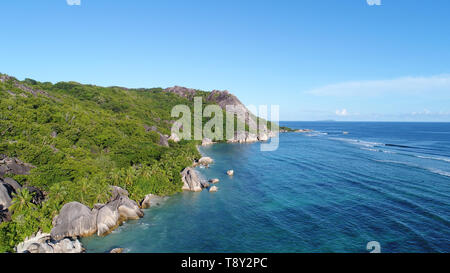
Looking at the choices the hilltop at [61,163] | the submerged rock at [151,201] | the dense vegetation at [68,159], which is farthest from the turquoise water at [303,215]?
the hilltop at [61,163]

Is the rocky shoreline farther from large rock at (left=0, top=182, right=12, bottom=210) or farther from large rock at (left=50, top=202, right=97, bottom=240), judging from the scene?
large rock at (left=0, top=182, right=12, bottom=210)

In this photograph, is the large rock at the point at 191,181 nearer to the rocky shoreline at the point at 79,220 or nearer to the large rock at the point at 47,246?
the rocky shoreline at the point at 79,220

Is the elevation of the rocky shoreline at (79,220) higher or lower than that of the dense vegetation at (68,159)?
lower

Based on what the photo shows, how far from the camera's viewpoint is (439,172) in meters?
65.0

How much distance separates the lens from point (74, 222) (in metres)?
33.8

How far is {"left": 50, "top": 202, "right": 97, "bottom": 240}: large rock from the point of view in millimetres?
33156

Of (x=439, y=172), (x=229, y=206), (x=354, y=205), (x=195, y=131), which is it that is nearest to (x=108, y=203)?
(x=229, y=206)

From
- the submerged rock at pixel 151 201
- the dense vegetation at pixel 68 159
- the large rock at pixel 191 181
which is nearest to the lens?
the dense vegetation at pixel 68 159

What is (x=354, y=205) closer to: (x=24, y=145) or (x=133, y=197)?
(x=133, y=197)

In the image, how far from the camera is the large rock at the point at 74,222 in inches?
1305

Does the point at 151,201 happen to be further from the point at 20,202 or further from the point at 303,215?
the point at 303,215

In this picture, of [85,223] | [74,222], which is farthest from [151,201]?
[74,222]

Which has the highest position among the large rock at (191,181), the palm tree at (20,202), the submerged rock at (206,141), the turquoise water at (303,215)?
the submerged rock at (206,141)

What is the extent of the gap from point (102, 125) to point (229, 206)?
55.4 metres
